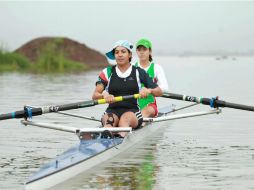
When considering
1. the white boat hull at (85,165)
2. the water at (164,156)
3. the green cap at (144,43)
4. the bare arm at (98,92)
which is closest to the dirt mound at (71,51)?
the water at (164,156)

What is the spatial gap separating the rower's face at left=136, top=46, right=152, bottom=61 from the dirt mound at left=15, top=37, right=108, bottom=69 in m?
42.7

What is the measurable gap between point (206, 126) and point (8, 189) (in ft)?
26.7

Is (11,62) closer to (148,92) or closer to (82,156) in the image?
(148,92)

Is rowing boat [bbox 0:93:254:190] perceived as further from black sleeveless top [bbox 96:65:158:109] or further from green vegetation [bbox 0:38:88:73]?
green vegetation [bbox 0:38:88:73]

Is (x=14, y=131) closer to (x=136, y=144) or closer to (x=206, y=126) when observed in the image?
(x=136, y=144)

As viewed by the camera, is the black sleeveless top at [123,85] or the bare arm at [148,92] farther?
the black sleeveless top at [123,85]

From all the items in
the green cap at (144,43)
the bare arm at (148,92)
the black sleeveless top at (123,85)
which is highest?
the green cap at (144,43)

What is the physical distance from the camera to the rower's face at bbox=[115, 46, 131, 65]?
12.3 m

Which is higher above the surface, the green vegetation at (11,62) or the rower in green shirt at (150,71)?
the green vegetation at (11,62)

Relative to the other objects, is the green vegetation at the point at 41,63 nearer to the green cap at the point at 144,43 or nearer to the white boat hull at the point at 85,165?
the green cap at the point at 144,43

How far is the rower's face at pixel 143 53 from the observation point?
1530cm

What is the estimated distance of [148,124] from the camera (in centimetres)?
1411

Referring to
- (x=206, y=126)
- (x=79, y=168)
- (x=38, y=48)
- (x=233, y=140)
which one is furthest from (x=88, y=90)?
(x=38, y=48)

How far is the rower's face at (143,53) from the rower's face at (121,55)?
2885 mm
